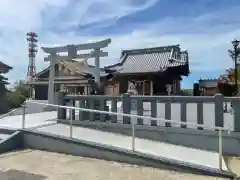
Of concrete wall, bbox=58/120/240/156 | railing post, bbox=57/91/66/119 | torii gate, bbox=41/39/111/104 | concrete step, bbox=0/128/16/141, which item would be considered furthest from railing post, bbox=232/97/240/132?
torii gate, bbox=41/39/111/104

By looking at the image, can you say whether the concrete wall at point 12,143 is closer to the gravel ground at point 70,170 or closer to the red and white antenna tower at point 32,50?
the gravel ground at point 70,170

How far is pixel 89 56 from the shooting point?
1522cm

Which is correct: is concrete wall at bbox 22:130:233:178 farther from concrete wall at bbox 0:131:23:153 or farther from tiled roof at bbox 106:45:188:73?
tiled roof at bbox 106:45:188:73

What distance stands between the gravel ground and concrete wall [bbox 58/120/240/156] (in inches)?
71.1

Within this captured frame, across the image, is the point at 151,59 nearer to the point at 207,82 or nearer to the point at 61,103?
the point at 61,103

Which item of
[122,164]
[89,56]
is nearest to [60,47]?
[89,56]

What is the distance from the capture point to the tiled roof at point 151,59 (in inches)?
1117

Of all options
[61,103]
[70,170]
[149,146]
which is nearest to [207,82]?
[61,103]

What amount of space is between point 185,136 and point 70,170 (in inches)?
126

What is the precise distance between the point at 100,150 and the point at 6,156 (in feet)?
7.49

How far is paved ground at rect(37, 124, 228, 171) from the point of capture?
6.41 meters

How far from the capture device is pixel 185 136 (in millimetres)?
7676

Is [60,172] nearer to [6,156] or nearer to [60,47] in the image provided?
[6,156]

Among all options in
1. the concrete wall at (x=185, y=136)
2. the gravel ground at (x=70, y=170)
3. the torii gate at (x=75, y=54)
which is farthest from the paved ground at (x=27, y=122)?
the torii gate at (x=75, y=54)
